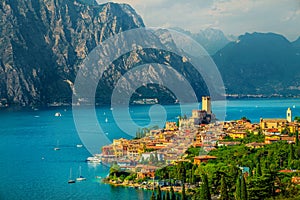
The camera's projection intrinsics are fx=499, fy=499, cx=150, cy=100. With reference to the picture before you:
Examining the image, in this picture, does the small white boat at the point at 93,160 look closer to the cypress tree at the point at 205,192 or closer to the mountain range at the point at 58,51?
the cypress tree at the point at 205,192

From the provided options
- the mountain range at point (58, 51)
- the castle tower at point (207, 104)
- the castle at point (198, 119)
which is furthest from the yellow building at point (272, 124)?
→ the mountain range at point (58, 51)

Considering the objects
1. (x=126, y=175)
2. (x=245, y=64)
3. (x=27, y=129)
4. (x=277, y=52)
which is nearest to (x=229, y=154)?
(x=126, y=175)

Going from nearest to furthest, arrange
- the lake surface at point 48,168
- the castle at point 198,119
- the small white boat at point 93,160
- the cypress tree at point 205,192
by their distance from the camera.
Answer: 1. the cypress tree at point 205,192
2. the lake surface at point 48,168
3. the small white boat at point 93,160
4. the castle at point 198,119

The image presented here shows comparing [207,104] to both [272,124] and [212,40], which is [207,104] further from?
[212,40]

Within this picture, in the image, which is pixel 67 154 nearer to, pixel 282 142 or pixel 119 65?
pixel 282 142

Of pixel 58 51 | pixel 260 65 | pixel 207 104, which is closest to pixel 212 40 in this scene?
pixel 260 65

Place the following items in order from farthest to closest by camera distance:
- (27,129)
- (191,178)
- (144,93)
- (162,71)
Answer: (144,93) < (162,71) < (27,129) < (191,178)

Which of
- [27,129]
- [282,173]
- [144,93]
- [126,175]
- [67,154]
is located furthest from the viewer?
[144,93]

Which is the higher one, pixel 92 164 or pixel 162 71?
pixel 162 71

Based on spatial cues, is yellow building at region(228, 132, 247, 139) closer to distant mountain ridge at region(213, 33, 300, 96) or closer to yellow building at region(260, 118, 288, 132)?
yellow building at region(260, 118, 288, 132)
